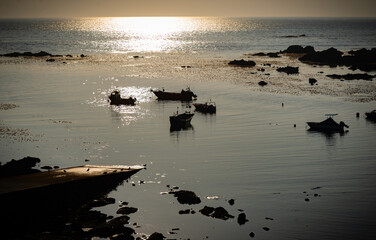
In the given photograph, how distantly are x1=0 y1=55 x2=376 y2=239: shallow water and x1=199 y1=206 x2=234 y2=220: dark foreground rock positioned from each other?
486 millimetres

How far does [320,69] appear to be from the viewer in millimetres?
118250

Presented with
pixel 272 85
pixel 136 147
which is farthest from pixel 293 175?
pixel 272 85

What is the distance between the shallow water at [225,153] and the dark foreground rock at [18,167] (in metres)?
2.87

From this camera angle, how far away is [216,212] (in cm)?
3378

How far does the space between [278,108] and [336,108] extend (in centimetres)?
818

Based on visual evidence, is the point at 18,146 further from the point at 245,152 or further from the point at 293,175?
the point at 293,175

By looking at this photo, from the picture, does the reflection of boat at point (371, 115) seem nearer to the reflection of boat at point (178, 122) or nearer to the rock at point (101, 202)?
the reflection of boat at point (178, 122)

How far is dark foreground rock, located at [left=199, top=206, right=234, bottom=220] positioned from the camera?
110 ft

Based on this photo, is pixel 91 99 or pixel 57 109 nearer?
pixel 57 109

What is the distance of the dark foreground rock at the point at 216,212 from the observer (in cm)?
3350

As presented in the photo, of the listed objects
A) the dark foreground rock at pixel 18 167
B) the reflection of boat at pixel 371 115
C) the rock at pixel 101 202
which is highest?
the reflection of boat at pixel 371 115

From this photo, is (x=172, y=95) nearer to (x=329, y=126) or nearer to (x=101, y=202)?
(x=329, y=126)

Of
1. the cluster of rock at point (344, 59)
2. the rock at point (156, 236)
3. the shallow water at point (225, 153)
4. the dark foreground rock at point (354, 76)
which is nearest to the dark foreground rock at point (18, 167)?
the shallow water at point (225, 153)

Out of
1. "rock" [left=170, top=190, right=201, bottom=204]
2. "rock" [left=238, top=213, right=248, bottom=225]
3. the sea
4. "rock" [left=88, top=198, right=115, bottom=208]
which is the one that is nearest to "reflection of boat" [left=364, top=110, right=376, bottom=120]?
the sea
